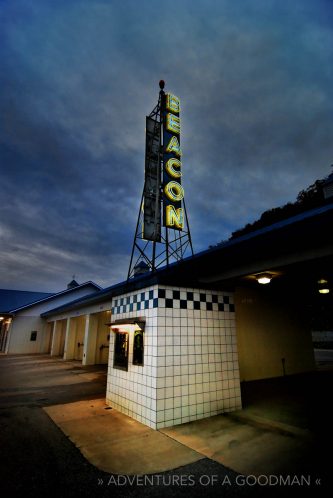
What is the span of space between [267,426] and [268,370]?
5.75 metres

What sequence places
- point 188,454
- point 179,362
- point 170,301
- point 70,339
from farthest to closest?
1. point 70,339
2. point 170,301
3. point 179,362
4. point 188,454

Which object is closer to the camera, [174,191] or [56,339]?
[174,191]

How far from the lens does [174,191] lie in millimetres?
8664

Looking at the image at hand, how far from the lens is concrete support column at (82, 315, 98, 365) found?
15.4 metres

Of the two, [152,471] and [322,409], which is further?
[322,409]

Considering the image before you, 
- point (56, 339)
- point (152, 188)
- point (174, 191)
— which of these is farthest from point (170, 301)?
point (56, 339)

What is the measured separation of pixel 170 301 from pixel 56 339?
19628 millimetres

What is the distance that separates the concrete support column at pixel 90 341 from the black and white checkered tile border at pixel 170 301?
9.34m

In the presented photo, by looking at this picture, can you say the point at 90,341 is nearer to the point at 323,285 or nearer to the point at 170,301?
the point at 170,301

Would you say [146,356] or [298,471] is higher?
[146,356]

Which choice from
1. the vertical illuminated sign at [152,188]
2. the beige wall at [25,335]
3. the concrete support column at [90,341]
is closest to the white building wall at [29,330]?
the beige wall at [25,335]

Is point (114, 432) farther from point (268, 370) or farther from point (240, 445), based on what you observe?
point (268, 370)

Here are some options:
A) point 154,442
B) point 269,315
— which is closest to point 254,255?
point 154,442

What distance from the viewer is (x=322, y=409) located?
6.14 metres
